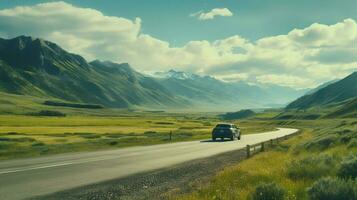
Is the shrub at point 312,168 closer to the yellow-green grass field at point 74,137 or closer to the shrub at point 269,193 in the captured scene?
the shrub at point 269,193

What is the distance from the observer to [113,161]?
26297mm

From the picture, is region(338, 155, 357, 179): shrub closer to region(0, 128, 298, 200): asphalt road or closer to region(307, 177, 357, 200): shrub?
region(307, 177, 357, 200): shrub

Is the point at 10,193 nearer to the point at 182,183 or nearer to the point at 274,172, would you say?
the point at 182,183

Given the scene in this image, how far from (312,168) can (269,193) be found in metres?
5.98

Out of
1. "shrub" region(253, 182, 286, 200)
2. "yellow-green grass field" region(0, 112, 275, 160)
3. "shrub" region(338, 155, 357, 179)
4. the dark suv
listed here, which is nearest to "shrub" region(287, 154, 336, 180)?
"shrub" region(338, 155, 357, 179)

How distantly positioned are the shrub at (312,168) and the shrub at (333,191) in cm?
504

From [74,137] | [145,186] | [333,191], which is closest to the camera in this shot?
[333,191]

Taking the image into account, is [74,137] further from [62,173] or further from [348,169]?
[348,169]

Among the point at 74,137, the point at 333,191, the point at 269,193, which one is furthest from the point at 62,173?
the point at 74,137

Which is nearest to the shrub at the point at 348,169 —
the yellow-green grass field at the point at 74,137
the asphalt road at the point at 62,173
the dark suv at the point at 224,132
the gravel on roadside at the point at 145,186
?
the gravel on roadside at the point at 145,186

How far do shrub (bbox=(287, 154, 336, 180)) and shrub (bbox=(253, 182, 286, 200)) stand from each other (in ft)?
15.0

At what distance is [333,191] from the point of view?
9.59 metres

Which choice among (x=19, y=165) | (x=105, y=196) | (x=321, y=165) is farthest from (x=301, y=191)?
(x=19, y=165)

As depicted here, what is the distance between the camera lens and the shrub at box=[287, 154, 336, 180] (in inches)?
610
